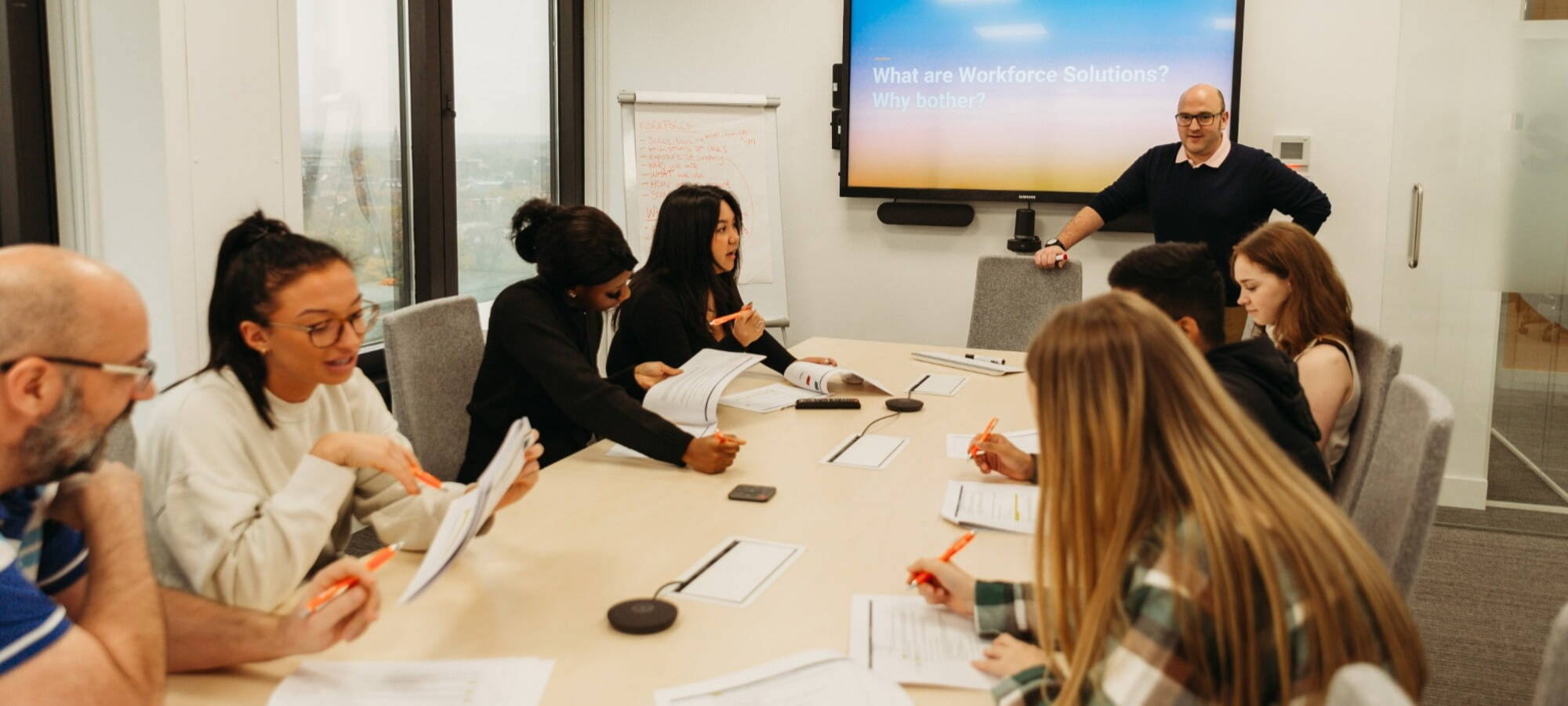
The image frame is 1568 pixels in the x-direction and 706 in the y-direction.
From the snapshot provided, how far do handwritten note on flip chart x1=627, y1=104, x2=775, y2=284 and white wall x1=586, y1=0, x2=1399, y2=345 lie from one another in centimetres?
27

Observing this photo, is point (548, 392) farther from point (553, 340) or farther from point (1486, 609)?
point (1486, 609)

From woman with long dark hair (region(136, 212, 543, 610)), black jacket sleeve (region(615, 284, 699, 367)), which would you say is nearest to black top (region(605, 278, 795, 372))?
black jacket sleeve (region(615, 284, 699, 367))

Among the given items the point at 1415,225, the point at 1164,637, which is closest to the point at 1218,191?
the point at 1415,225

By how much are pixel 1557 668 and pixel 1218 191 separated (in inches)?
131

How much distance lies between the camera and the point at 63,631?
41.6 inches

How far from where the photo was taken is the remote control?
111 inches

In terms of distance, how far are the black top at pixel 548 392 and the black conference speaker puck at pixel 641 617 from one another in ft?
2.40

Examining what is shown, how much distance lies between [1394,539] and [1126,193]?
288 centimetres

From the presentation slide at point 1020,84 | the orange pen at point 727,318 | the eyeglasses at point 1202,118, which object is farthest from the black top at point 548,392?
the presentation slide at point 1020,84

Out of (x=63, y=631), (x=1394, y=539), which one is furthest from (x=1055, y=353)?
(x=63, y=631)

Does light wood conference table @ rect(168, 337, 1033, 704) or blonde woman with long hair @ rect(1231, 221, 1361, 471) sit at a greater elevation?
blonde woman with long hair @ rect(1231, 221, 1361, 471)

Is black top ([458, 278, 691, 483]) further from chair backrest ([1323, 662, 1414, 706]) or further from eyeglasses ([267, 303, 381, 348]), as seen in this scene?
chair backrest ([1323, 662, 1414, 706])

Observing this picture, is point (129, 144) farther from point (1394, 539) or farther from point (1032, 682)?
point (1394, 539)

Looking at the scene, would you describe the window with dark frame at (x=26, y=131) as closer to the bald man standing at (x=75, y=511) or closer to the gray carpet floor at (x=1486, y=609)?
the bald man standing at (x=75, y=511)
